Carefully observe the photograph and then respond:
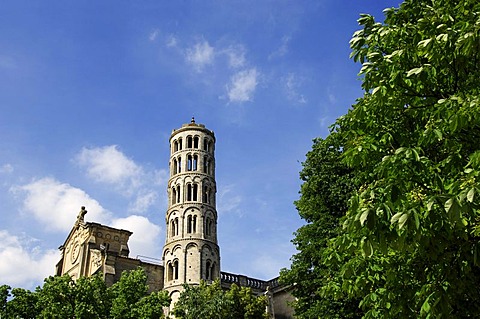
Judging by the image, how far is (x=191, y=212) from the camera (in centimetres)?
4572

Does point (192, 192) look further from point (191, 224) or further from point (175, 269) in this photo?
point (175, 269)

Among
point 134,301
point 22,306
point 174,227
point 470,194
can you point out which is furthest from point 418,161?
point 174,227

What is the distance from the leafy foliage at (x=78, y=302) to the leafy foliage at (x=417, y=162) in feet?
58.7

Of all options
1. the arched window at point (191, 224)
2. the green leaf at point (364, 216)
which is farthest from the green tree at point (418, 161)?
the arched window at point (191, 224)

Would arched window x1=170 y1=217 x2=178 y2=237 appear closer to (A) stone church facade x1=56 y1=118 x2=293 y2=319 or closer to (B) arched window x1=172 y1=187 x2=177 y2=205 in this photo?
(A) stone church facade x1=56 y1=118 x2=293 y2=319

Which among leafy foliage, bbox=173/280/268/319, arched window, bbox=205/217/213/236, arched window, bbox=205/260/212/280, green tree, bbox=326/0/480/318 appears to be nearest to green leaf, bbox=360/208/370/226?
green tree, bbox=326/0/480/318

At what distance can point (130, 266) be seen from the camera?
143 ft

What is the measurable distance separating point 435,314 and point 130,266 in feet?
127

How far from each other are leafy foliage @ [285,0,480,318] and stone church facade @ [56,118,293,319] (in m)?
A: 34.2

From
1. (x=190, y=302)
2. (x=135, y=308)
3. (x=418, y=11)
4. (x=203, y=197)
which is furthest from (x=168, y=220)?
(x=418, y=11)

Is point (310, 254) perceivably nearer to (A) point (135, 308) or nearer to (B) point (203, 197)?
(A) point (135, 308)

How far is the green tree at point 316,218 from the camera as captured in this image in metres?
22.8

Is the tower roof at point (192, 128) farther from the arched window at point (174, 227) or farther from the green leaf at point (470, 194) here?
the green leaf at point (470, 194)

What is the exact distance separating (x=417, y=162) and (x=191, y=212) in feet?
129
